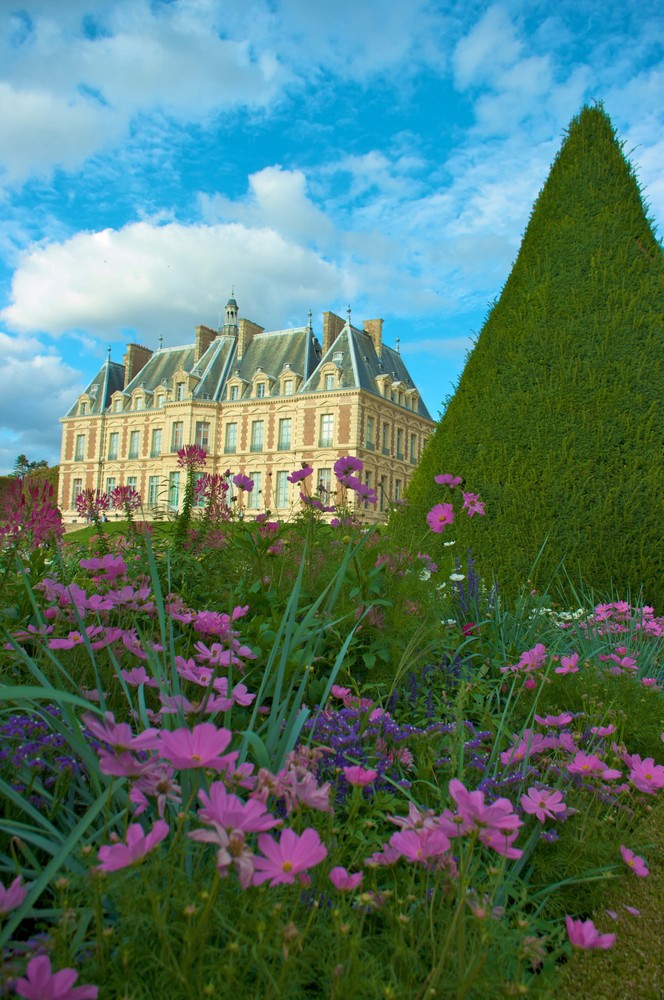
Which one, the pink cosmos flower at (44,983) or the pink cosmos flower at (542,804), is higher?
the pink cosmos flower at (44,983)

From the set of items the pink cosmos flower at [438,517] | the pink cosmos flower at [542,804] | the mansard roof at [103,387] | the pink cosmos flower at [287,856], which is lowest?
the pink cosmos flower at [542,804]

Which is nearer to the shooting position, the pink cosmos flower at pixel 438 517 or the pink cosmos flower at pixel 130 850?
the pink cosmos flower at pixel 130 850

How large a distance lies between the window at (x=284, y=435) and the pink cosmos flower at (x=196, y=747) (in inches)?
1420

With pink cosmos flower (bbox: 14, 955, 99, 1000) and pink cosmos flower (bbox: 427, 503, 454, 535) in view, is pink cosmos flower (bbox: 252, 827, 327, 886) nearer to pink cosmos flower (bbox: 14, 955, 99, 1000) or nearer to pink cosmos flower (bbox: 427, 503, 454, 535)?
pink cosmos flower (bbox: 14, 955, 99, 1000)

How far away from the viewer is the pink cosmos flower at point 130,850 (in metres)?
0.92

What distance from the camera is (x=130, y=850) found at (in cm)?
94

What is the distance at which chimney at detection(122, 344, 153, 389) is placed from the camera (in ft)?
143

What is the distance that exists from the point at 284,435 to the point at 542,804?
35.9 metres

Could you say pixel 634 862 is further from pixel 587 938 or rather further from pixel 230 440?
pixel 230 440

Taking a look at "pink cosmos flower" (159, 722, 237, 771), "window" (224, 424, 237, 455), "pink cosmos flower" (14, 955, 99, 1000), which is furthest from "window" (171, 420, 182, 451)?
"pink cosmos flower" (14, 955, 99, 1000)

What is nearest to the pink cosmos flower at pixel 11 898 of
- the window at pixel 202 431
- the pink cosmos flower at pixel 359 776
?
the pink cosmos flower at pixel 359 776

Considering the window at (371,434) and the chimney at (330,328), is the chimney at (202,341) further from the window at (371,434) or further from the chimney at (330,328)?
the window at (371,434)

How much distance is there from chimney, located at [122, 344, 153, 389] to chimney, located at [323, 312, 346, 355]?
14.4 m

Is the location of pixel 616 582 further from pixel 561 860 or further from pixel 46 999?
pixel 46 999
